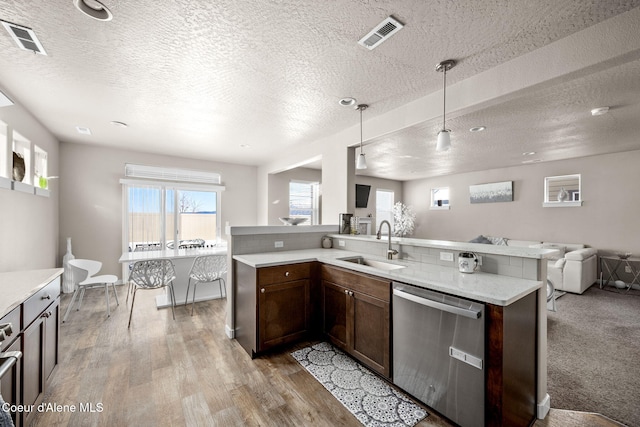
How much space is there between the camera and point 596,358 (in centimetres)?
252

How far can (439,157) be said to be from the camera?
5.56 metres

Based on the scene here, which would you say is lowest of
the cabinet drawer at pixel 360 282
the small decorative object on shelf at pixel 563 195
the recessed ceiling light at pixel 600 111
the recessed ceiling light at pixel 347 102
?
the cabinet drawer at pixel 360 282

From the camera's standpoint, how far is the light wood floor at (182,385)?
173 cm

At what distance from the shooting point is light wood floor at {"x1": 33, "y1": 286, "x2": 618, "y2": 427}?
1.73 metres

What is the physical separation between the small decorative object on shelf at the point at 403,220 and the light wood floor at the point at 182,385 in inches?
264

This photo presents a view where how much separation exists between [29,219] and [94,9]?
314 centimetres

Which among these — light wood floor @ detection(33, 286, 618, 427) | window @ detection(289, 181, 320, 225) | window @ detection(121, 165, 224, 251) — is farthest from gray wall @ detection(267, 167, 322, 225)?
light wood floor @ detection(33, 286, 618, 427)

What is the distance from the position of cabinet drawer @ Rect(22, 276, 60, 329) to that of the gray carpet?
3.43 meters

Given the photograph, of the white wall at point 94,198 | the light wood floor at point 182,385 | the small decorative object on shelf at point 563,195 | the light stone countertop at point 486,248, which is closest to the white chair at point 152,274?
the light wood floor at point 182,385

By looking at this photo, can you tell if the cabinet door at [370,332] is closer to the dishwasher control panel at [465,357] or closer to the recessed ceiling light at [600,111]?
the dishwasher control panel at [465,357]

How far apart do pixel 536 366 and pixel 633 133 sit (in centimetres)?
439

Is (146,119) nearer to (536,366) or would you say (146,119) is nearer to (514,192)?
(536,366)

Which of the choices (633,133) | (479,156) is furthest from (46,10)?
(633,133)

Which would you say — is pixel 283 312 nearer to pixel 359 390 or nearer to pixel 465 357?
pixel 359 390
